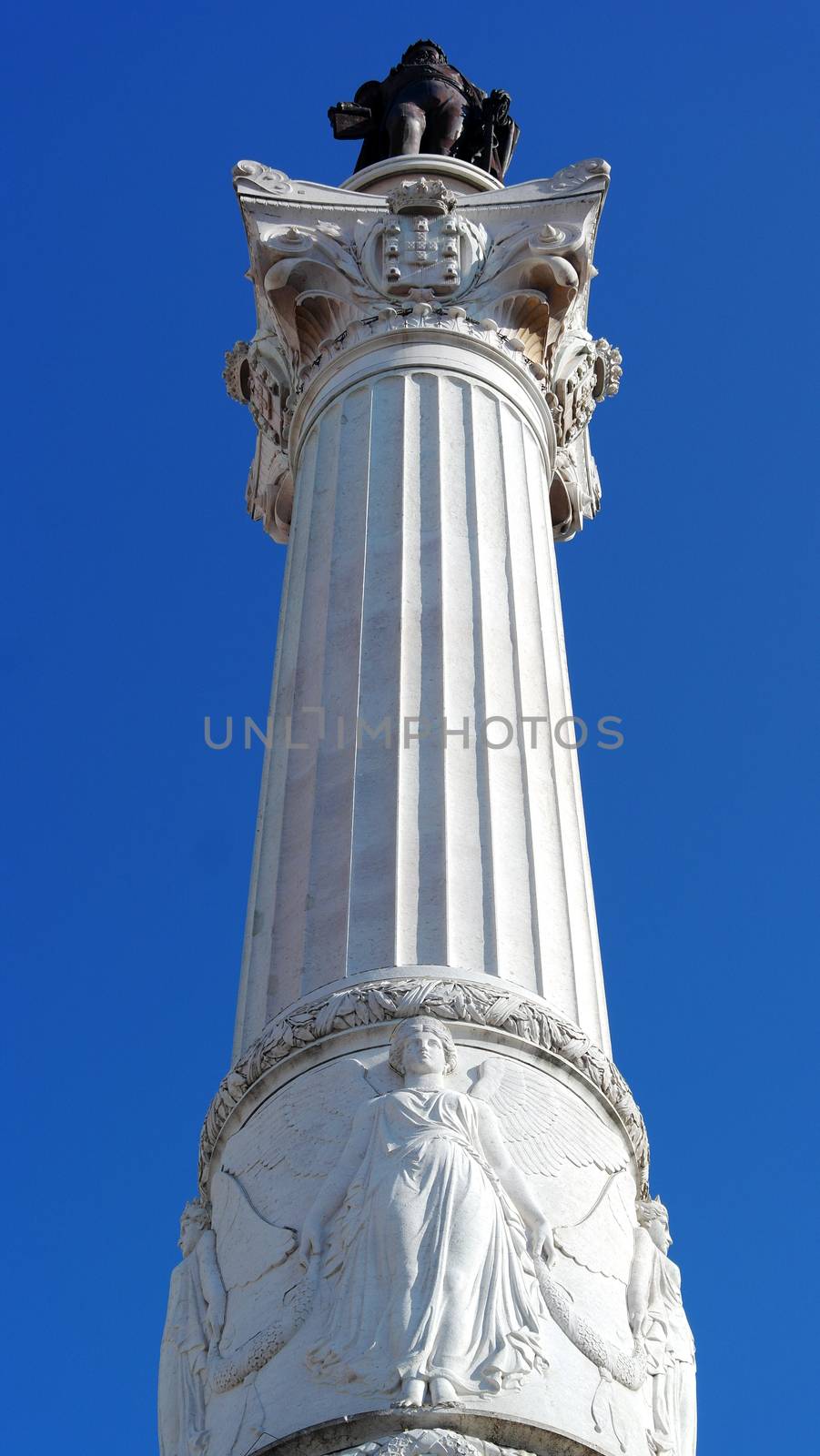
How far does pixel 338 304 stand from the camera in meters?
28.7

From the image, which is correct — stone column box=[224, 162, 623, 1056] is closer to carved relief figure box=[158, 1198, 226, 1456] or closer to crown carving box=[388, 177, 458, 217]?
crown carving box=[388, 177, 458, 217]

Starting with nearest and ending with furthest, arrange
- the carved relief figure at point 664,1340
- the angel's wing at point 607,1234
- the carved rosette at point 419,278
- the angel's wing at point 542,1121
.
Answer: the carved relief figure at point 664,1340
the angel's wing at point 607,1234
the angel's wing at point 542,1121
the carved rosette at point 419,278

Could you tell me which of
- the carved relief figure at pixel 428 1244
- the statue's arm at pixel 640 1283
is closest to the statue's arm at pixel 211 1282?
the carved relief figure at pixel 428 1244

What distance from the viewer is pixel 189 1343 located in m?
18.0

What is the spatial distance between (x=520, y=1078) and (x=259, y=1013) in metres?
2.99

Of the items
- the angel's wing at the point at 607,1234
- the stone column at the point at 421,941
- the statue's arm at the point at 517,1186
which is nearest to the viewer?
the stone column at the point at 421,941

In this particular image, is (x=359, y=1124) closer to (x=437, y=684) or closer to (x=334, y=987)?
(x=334, y=987)

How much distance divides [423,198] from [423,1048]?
49.0 ft

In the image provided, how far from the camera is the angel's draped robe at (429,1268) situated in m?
15.8

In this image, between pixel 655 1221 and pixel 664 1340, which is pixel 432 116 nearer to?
pixel 655 1221

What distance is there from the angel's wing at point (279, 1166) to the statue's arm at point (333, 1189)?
19 centimetres

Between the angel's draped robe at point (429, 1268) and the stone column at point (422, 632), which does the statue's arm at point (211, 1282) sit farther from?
the stone column at point (422, 632)

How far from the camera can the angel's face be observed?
18141 millimetres

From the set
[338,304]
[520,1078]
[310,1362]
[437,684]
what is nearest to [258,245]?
[338,304]
